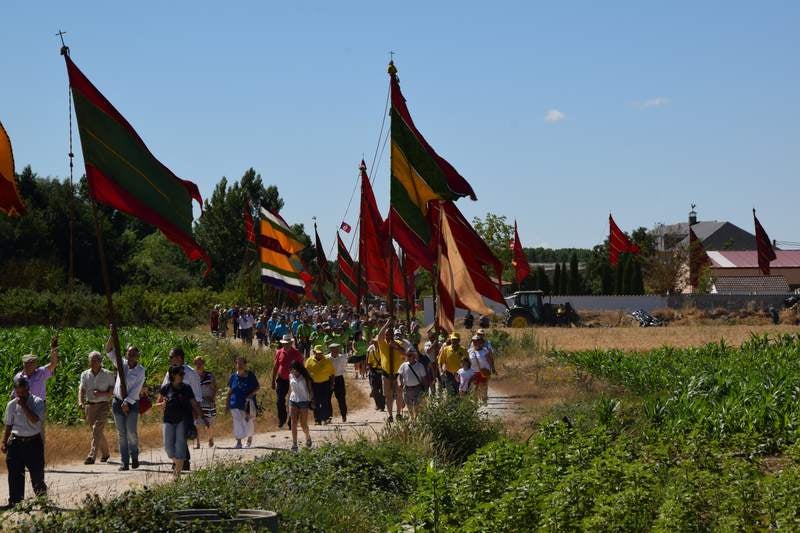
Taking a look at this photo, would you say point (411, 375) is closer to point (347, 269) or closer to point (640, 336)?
point (347, 269)

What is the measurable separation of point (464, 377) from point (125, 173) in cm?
794

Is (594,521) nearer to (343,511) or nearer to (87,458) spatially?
(343,511)

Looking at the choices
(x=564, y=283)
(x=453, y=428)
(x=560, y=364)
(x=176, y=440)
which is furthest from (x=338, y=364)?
(x=564, y=283)

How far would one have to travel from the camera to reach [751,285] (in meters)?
105

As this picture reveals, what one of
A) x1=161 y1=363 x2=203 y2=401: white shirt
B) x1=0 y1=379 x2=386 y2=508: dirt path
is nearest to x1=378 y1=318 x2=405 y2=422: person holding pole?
x1=0 y1=379 x2=386 y2=508: dirt path

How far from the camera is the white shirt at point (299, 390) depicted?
64.8ft

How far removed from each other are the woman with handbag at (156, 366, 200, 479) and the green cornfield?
21.6 feet

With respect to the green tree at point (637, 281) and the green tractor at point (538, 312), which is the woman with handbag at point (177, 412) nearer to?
the green tractor at point (538, 312)

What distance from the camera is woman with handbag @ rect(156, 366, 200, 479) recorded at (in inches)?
649

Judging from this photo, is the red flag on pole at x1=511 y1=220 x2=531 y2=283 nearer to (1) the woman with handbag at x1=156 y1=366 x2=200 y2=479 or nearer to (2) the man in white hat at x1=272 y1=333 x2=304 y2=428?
(2) the man in white hat at x1=272 y1=333 x2=304 y2=428

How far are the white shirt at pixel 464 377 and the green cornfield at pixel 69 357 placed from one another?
6.02 meters

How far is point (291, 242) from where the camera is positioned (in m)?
37.3

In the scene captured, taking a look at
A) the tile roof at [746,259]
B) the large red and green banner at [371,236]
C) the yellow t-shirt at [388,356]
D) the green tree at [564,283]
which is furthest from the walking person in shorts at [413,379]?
the tile roof at [746,259]

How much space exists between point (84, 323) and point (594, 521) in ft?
166
